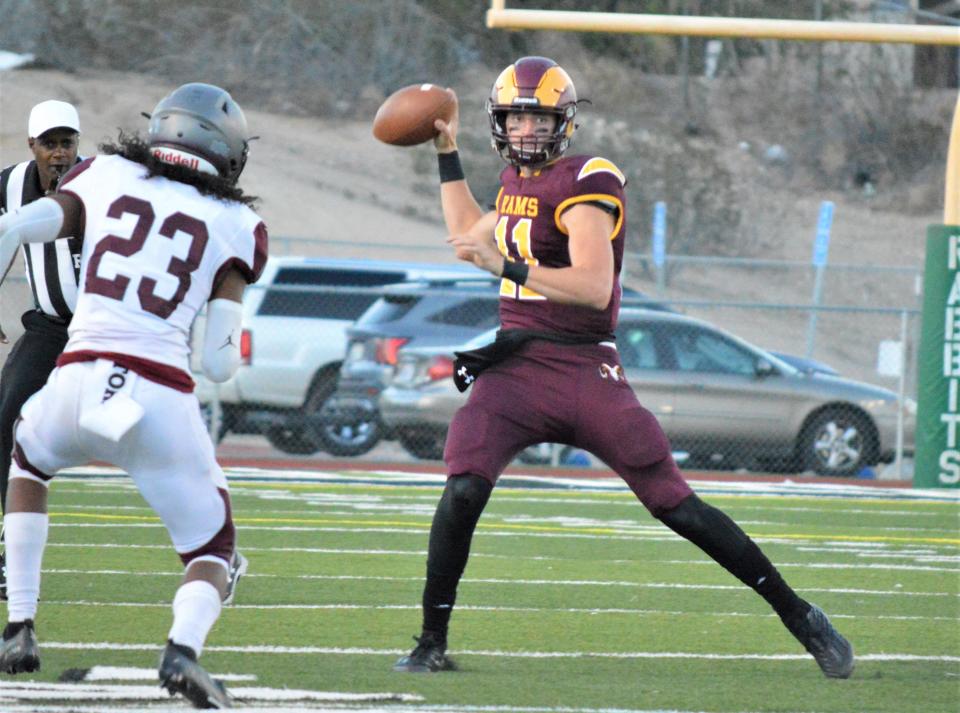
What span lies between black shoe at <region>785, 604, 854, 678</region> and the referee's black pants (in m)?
2.89

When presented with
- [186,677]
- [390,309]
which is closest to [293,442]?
[390,309]

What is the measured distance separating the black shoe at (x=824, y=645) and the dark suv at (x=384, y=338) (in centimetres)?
974

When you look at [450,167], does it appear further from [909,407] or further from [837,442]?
[909,407]

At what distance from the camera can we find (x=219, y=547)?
15.8 ft

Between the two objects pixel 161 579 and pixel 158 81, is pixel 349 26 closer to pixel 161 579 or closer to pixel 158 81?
pixel 158 81

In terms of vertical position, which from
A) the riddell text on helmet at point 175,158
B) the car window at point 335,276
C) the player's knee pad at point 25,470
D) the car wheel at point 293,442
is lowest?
the car wheel at point 293,442

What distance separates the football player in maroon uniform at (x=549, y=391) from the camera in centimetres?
553

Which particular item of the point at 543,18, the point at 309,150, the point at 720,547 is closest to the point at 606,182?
the point at 720,547

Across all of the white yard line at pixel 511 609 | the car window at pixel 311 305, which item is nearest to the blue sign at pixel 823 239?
the car window at pixel 311 305

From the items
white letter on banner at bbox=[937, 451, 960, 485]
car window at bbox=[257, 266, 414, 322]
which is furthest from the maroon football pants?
car window at bbox=[257, 266, 414, 322]

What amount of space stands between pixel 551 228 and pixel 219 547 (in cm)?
147

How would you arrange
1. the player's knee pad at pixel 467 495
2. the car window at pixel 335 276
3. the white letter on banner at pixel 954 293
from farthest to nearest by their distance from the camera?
the car window at pixel 335 276 → the white letter on banner at pixel 954 293 → the player's knee pad at pixel 467 495

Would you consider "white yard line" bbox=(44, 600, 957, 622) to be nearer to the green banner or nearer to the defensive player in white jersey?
the defensive player in white jersey

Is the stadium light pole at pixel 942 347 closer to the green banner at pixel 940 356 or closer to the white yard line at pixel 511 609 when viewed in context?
the green banner at pixel 940 356
